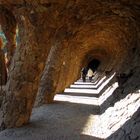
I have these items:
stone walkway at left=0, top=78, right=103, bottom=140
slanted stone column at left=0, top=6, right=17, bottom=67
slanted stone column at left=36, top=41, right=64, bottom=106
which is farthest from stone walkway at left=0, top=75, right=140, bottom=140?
slanted stone column at left=0, top=6, right=17, bottom=67

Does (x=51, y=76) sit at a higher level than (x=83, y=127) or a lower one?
higher

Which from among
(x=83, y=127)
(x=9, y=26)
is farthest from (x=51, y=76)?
(x=83, y=127)

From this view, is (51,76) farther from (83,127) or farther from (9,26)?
(83,127)

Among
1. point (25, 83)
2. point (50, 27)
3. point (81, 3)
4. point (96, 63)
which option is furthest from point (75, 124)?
point (96, 63)

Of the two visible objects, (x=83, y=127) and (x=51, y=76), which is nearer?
(x=83, y=127)

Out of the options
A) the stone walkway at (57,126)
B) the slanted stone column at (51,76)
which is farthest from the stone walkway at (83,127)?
the slanted stone column at (51,76)

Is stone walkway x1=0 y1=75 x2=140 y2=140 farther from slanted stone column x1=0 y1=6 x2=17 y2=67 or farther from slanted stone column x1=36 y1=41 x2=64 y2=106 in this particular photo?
slanted stone column x1=0 y1=6 x2=17 y2=67

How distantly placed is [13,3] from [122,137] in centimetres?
419

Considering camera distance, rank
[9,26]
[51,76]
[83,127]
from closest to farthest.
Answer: [83,127] < [9,26] < [51,76]

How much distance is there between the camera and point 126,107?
329 inches

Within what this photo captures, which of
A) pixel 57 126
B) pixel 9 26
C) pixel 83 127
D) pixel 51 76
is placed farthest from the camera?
pixel 51 76

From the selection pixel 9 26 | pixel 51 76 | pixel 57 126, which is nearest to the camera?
pixel 57 126

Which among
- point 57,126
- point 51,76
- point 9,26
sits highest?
point 9,26

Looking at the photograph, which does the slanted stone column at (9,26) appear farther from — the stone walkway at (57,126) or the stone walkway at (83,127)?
the stone walkway at (83,127)
